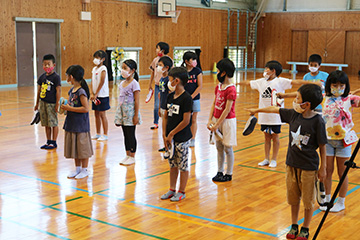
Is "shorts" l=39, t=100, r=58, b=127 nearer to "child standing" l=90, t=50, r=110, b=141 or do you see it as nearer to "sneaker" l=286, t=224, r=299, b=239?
"child standing" l=90, t=50, r=110, b=141

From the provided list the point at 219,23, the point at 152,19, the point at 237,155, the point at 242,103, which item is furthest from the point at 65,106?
the point at 219,23

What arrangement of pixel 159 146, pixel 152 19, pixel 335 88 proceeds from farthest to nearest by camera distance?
1. pixel 152 19
2. pixel 159 146
3. pixel 335 88

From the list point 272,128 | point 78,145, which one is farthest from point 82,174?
point 272,128

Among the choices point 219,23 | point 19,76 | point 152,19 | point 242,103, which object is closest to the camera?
point 242,103

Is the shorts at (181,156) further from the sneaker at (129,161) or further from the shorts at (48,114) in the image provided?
the shorts at (48,114)

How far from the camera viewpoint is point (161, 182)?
552 centimetres

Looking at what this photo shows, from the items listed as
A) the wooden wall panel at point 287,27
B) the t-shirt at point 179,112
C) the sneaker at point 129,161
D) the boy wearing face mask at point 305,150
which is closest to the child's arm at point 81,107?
the sneaker at point 129,161

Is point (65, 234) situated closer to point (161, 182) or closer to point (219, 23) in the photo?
point (161, 182)

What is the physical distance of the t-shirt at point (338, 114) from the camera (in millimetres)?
4387

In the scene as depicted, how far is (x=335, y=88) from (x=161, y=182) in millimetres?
2304

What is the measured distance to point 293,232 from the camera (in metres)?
3.88

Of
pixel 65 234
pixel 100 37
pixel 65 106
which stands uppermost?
pixel 100 37

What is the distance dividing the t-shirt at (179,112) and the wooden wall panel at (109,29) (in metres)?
13.1

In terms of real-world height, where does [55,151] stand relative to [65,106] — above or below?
below
